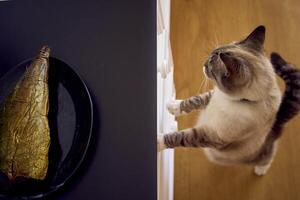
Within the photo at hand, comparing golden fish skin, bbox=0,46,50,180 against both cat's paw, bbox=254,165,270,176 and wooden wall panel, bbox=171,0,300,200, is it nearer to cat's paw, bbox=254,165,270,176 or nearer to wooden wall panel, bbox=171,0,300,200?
wooden wall panel, bbox=171,0,300,200

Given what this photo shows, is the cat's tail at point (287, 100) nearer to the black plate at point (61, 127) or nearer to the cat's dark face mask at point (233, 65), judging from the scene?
the cat's dark face mask at point (233, 65)

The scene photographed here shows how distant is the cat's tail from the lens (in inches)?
25.5

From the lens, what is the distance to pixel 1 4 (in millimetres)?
734

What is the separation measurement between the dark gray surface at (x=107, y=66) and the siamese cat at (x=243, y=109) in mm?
75

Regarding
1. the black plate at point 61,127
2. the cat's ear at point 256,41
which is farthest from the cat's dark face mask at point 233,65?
the black plate at point 61,127

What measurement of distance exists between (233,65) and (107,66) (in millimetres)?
280

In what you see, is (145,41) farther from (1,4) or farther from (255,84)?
(1,4)

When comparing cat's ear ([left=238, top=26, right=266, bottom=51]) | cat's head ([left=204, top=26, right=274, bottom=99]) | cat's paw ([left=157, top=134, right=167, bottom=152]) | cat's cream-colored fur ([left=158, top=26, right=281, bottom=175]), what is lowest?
cat's paw ([left=157, top=134, right=167, bottom=152])

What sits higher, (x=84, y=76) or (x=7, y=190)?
(x=84, y=76)

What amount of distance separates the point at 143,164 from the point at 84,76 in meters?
0.24

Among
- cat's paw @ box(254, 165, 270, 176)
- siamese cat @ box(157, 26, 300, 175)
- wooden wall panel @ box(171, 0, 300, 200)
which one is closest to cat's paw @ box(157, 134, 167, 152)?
siamese cat @ box(157, 26, 300, 175)

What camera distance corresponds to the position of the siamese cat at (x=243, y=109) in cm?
60

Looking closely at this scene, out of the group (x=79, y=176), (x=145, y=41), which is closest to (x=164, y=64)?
(x=145, y=41)

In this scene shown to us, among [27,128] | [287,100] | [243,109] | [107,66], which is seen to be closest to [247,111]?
[243,109]
